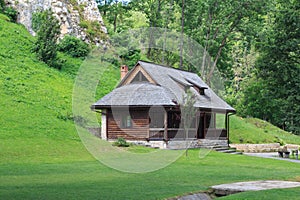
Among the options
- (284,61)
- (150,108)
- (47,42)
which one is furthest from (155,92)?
(47,42)

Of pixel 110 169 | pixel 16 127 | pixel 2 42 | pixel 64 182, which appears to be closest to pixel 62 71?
pixel 2 42

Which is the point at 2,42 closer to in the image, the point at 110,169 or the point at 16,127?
the point at 16,127

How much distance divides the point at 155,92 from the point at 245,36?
75.8 ft

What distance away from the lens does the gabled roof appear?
3416 cm

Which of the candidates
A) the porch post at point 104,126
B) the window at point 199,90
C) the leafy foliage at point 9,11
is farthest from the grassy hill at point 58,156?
the window at point 199,90

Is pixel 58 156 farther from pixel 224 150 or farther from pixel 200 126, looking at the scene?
pixel 200 126

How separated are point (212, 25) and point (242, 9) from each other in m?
3.75

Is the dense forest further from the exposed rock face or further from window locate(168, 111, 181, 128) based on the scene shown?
Result: window locate(168, 111, 181, 128)

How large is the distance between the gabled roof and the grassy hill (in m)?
3.81

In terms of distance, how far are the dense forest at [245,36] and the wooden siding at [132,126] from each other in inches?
511

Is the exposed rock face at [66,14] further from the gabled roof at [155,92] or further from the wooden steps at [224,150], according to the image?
the wooden steps at [224,150]

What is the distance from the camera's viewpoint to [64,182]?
16.8 meters

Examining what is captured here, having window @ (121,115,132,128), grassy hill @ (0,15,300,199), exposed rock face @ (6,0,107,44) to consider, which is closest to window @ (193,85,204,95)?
window @ (121,115,132,128)

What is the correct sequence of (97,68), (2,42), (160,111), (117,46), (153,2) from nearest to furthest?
1. (160,111)
2. (2,42)
3. (97,68)
4. (117,46)
5. (153,2)
